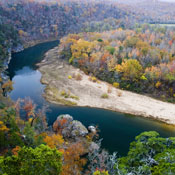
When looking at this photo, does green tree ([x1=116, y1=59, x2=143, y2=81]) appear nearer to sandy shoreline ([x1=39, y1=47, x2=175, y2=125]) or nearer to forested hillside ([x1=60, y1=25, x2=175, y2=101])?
forested hillside ([x1=60, y1=25, x2=175, y2=101])

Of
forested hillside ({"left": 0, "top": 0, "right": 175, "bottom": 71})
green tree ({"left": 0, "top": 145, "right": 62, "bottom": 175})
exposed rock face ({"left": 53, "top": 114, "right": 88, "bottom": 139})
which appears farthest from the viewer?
forested hillside ({"left": 0, "top": 0, "right": 175, "bottom": 71})

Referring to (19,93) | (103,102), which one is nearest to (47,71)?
(19,93)

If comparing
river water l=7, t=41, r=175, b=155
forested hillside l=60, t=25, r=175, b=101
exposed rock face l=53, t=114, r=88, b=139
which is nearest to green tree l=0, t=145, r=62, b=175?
exposed rock face l=53, t=114, r=88, b=139

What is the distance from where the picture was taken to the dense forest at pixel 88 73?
19047 mm

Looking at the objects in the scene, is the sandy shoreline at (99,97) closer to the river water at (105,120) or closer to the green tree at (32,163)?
the river water at (105,120)

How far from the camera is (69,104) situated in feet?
167

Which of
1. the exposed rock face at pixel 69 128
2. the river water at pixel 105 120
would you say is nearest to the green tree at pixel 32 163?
the exposed rock face at pixel 69 128

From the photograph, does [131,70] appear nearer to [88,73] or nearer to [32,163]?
[88,73]

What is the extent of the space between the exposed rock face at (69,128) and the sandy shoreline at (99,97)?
13.4m

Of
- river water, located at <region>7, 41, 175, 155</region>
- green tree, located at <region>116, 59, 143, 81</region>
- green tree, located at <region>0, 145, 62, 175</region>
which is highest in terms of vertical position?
green tree, located at <region>0, 145, 62, 175</region>

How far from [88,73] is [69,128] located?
130 ft

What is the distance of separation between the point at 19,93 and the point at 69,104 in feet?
58.2

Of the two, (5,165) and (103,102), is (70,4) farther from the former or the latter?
(5,165)

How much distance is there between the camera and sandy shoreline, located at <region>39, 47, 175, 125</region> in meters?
48.9
